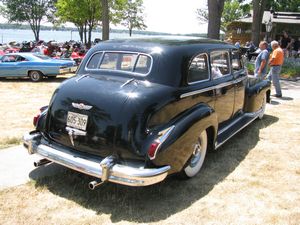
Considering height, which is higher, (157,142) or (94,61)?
(94,61)

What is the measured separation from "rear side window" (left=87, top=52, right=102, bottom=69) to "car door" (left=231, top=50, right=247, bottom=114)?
7.71ft

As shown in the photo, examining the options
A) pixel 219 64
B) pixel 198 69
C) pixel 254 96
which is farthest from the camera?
pixel 254 96

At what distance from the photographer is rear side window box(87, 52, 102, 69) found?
201 inches

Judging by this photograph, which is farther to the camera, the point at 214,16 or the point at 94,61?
the point at 214,16

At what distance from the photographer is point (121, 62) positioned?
488cm

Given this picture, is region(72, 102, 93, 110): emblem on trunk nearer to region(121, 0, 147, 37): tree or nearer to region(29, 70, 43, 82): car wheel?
region(29, 70, 43, 82): car wheel

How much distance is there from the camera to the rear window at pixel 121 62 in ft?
15.1

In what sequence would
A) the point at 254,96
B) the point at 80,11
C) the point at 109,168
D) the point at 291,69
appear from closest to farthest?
the point at 109,168 < the point at 254,96 < the point at 291,69 < the point at 80,11

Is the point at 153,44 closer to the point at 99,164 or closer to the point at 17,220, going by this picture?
the point at 99,164

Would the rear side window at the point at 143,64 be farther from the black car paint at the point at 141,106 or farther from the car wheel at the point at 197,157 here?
the car wheel at the point at 197,157

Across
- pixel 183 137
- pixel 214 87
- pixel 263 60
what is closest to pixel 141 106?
pixel 183 137

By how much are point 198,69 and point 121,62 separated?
3.50ft

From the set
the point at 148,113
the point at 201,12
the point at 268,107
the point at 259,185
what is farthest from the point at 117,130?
the point at 201,12

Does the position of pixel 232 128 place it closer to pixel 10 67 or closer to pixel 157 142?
pixel 157 142
